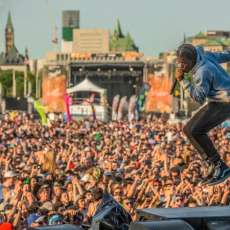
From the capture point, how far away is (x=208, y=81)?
6672 mm

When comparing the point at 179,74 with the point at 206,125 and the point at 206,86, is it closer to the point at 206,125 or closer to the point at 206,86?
the point at 206,86

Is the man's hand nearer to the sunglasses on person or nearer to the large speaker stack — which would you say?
the sunglasses on person

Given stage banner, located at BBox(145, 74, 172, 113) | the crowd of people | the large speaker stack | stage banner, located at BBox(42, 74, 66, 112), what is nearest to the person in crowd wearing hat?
the crowd of people

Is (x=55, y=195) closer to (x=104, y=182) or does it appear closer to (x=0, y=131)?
(x=104, y=182)

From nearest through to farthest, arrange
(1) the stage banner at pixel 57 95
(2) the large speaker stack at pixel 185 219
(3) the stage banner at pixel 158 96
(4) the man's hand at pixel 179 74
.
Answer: (2) the large speaker stack at pixel 185 219 → (4) the man's hand at pixel 179 74 → (3) the stage banner at pixel 158 96 → (1) the stage banner at pixel 57 95

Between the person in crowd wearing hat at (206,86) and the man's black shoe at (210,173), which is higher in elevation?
the person in crowd wearing hat at (206,86)

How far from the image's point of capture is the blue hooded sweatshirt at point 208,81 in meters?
6.67

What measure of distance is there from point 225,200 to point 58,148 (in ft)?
49.2

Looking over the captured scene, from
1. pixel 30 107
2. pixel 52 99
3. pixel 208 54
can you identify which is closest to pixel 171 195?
pixel 208 54

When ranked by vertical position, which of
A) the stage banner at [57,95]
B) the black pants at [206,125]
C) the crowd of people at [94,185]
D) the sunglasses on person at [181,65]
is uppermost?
the sunglasses on person at [181,65]

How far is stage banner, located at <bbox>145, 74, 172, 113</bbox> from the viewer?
7738 cm

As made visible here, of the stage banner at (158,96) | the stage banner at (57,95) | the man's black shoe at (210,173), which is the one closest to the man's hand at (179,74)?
the man's black shoe at (210,173)

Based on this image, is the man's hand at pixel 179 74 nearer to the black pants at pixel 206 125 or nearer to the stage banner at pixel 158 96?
the black pants at pixel 206 125

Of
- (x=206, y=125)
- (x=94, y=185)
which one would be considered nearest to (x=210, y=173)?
(x=206, y=125)
